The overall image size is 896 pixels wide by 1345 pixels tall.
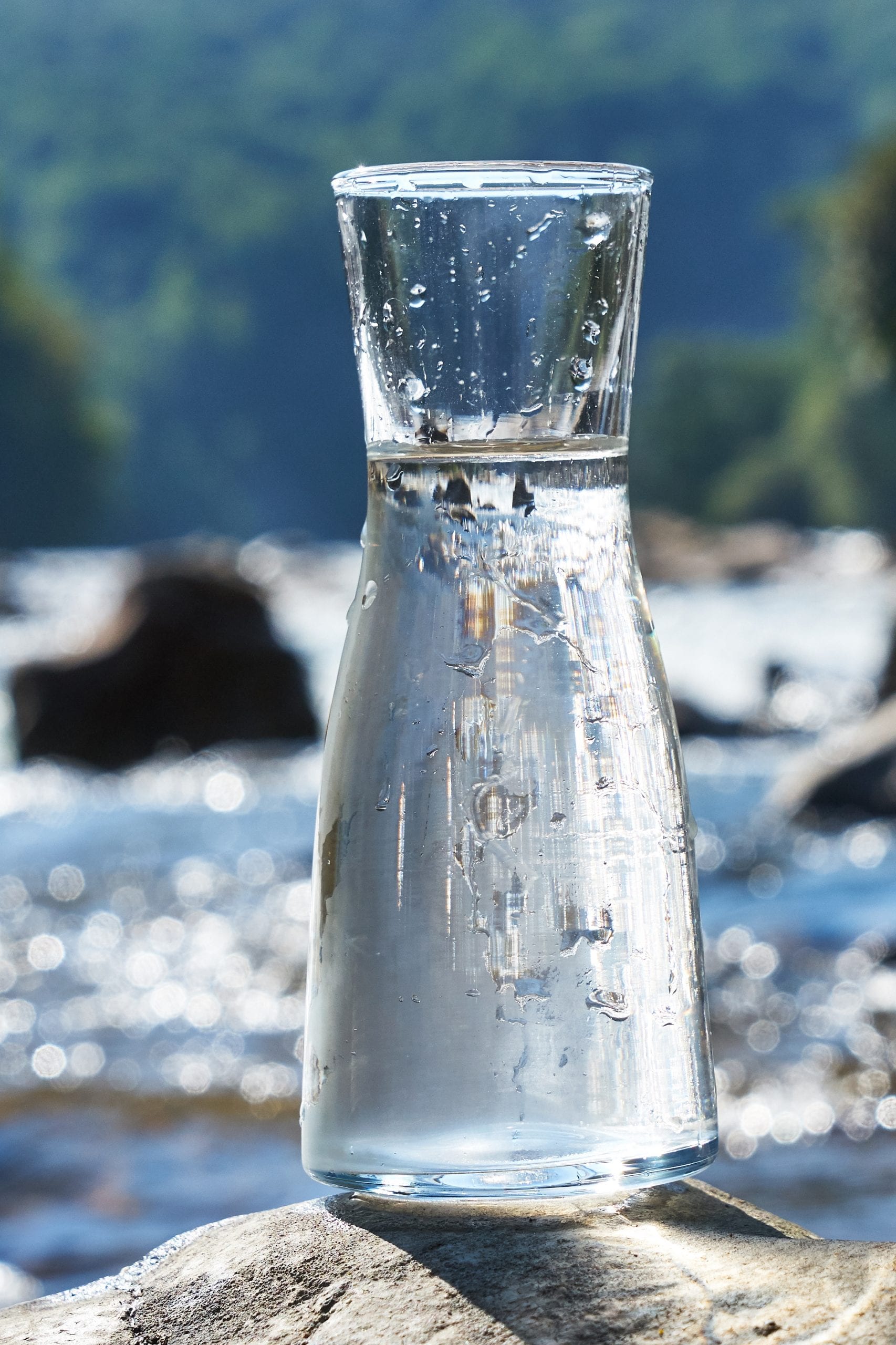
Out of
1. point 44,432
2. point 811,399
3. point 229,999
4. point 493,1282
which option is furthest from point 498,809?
point 811,399

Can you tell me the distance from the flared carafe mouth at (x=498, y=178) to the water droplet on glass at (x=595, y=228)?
0.05 ft

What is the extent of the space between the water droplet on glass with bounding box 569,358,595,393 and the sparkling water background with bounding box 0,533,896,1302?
432mm

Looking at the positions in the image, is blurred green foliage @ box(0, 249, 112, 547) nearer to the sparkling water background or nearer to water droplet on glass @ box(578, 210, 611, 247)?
the sparkling water background

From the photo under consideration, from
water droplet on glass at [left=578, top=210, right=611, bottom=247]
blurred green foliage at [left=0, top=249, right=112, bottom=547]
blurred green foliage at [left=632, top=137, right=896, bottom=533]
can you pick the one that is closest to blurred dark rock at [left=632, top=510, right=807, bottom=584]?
blurred green foliage at [left=632, top=137, right=896, bottom=533]

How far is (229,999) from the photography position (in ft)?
17.3

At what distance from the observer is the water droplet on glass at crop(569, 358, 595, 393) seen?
3.46ft

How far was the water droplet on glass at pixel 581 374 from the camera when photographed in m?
1.05

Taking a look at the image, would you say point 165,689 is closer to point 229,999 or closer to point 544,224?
point 229,999

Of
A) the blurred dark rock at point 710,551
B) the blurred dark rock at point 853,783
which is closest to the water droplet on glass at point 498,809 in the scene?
the blurred dark rock at point 853,783

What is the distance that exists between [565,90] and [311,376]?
49.1ft

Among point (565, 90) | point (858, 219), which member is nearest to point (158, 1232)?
point (858, 219)

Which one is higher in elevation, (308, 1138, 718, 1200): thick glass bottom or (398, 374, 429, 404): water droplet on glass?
(398, 374, 429, 404): water droplet on glass

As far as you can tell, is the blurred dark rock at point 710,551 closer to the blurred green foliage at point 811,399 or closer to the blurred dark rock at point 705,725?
the blurred green foliage at point 811,399

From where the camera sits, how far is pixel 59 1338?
1.01m
